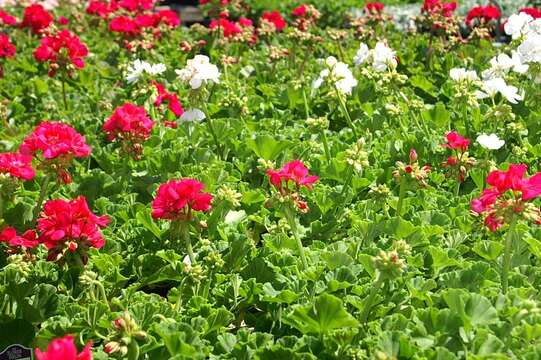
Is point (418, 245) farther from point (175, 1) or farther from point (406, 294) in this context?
point (175, 1)

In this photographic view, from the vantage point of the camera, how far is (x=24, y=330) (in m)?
2.79

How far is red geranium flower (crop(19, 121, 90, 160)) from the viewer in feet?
10.7

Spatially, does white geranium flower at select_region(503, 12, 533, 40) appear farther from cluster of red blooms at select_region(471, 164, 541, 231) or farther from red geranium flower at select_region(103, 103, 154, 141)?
cluster of red blooms at select_region(471, 164, 541, 231)

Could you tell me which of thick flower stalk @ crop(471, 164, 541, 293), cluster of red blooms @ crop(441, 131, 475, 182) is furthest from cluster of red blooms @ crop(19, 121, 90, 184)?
thick flower stalk @ crop(471, 164, 541, 293)

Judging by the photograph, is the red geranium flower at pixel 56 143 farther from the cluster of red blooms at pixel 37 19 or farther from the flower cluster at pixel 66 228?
the cluster of red blooms at pixel 37 19

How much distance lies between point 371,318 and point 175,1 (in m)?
10.9

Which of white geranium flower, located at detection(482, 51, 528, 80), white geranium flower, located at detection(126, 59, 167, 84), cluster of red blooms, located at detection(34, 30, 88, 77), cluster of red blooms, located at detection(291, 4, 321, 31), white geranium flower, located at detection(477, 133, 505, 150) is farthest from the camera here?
cluster of red blooms, located at detection(291, 4, 321, 31)

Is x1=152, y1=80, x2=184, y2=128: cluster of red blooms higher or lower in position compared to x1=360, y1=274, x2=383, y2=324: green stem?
lower

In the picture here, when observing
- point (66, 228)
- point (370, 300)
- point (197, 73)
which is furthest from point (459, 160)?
point (66, 228)

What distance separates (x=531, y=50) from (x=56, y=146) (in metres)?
2.02

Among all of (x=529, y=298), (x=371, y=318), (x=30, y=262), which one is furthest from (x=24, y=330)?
(x=529, y=298)

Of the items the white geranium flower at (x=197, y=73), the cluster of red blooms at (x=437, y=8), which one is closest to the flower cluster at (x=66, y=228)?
the white geranium flower at (x=197, y=73)

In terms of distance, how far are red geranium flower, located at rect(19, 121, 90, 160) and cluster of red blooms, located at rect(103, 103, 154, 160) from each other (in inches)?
13.5

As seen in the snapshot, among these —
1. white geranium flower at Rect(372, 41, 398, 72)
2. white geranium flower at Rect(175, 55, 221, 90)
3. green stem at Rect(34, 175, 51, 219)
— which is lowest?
green stem at Rect(34, 175, 51, 219)
